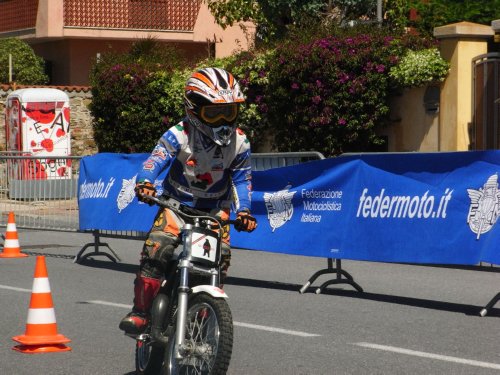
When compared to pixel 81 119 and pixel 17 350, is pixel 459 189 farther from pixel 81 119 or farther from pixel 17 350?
pixel 81 119

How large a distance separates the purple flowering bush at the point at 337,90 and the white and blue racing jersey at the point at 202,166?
14.1 m

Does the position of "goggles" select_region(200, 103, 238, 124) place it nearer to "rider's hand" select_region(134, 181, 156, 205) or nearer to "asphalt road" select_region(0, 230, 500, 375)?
"rider's hand" select_region(134, 181, 156, 205)

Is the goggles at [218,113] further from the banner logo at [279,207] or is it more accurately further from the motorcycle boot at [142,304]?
the banner logo at [279,207]

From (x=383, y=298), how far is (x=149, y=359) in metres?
5.00

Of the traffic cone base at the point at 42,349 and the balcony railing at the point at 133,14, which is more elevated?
the balcony railing at the point at 133,14

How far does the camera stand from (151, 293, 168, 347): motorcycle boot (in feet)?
23.1

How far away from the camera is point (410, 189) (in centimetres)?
1184

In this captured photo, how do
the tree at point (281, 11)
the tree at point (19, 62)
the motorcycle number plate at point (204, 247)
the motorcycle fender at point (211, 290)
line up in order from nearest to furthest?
the motorcycle fender at point (211, 290)
the motorcycle number plate at point (204, 247)
the tree at point (281, 11)
the tree at point (19, 62)

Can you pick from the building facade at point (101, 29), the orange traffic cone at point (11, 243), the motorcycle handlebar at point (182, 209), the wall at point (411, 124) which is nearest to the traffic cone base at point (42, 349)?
the motorcycle handlebar at point (182, 209)

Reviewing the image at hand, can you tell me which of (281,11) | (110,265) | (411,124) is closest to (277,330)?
(110,265)

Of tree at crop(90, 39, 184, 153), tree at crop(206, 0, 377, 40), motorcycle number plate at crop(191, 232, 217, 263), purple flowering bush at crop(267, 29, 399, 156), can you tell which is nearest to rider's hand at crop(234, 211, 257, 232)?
motorcycle number plate at crop(191, 232, 217, 263)

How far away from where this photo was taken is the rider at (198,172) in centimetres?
728

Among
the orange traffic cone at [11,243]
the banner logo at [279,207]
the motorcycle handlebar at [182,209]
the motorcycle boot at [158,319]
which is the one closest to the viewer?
the motorcycle boot at [158,319]

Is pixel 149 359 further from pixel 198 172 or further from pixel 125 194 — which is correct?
pixel 125 194
